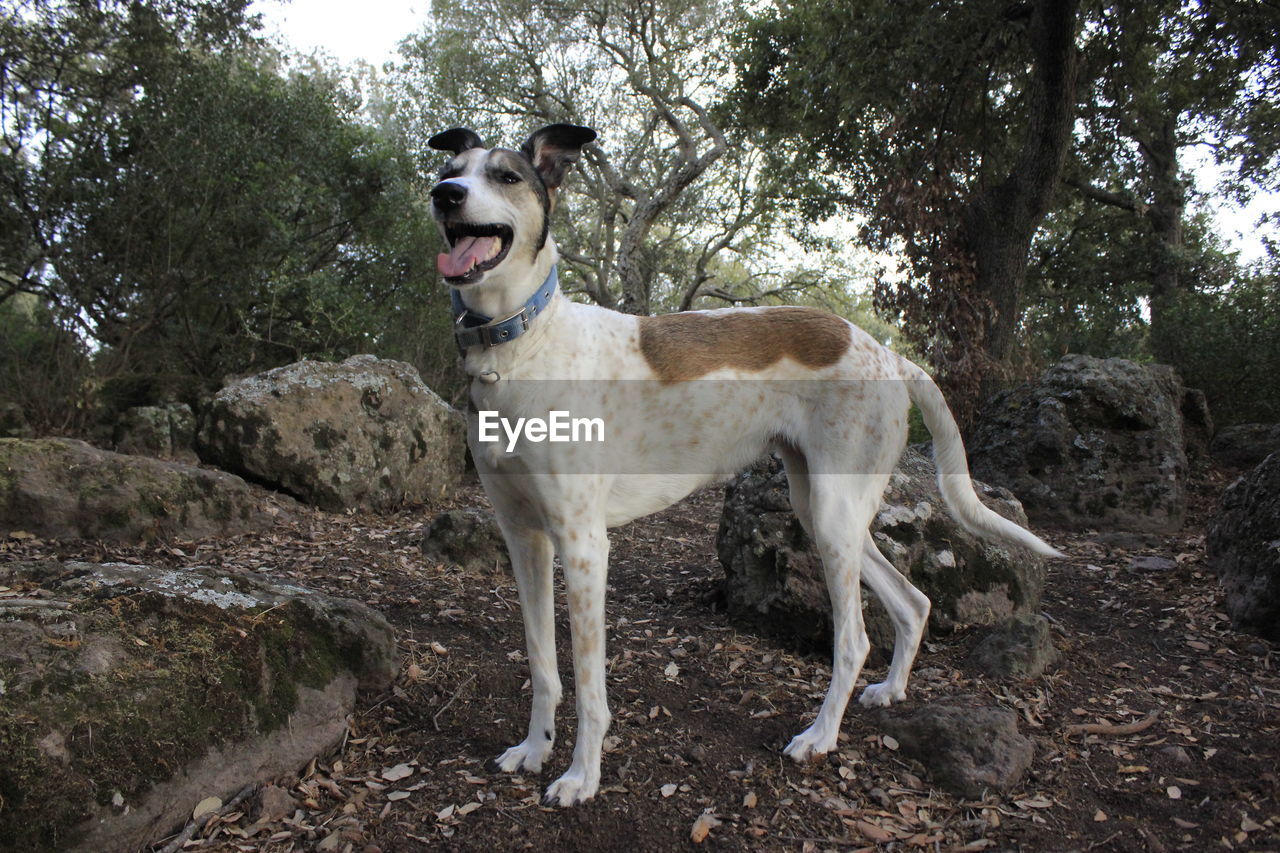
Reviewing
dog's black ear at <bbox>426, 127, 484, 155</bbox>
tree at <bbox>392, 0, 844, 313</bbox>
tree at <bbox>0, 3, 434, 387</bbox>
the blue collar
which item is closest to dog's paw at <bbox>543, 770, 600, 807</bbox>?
the blue collar

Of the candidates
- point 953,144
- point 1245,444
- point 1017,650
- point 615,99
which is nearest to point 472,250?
point 1017,650

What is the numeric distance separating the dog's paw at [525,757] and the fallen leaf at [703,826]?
0.57 meters

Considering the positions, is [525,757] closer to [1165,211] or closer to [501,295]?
[501,295]

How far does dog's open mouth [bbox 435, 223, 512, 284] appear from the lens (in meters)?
2.45

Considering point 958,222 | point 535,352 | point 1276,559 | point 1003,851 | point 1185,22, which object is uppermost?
point 1185,22

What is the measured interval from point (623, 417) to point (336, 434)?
3.98m

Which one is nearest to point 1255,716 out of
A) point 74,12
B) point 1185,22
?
point 1185,22

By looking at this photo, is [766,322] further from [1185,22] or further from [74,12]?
[74,12]

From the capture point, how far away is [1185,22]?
8.44m

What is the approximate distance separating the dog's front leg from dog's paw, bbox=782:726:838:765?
0.70 metres

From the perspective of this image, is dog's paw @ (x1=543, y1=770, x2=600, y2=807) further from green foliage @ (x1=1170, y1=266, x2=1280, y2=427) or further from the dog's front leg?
green foliage @ (x1=1170, y1=266, x2=1280, y2=427)

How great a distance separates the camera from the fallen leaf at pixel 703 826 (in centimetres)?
243

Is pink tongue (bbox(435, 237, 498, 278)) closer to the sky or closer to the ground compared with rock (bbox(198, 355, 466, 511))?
closer to the sky

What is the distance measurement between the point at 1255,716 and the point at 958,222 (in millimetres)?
5947
